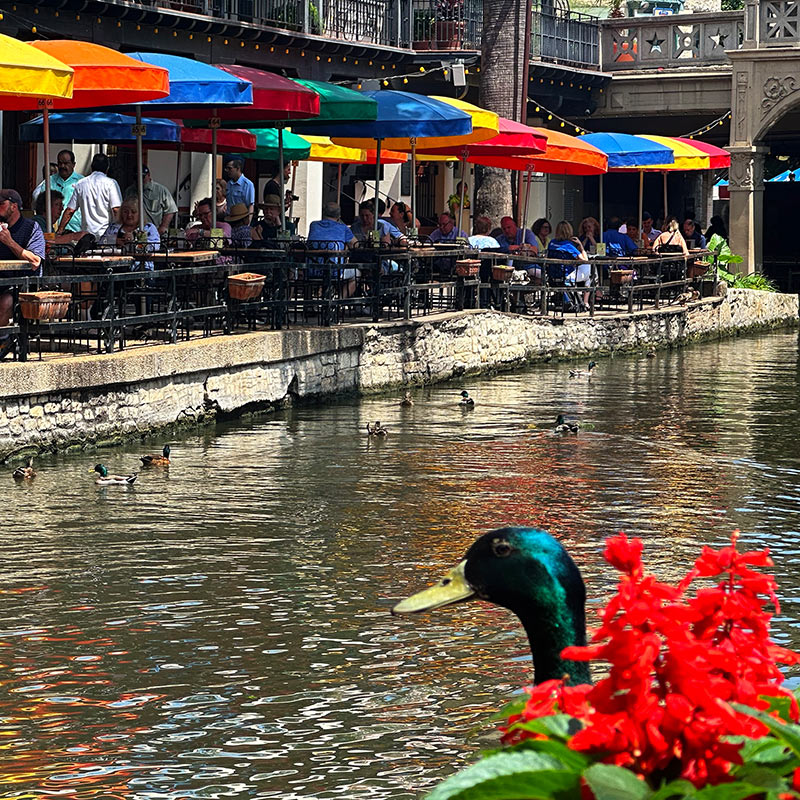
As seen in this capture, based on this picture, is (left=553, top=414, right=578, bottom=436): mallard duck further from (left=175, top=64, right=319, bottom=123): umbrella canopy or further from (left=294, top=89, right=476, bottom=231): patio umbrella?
(left=294, top=89, right=476, bottom=231): patio umbrella

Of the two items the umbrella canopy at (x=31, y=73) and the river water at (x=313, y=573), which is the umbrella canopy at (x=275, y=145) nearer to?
the river water at (x=313, y=573)

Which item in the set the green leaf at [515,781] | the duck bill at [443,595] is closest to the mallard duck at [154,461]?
the duck bill at [443,595]

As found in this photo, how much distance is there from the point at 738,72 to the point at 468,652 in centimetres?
2546

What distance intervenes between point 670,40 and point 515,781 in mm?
33081

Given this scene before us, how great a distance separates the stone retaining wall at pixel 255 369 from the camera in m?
11.3

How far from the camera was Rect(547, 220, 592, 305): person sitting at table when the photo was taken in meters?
22.0

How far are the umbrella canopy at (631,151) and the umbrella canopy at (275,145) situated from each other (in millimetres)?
5235

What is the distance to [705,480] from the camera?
1168 cm

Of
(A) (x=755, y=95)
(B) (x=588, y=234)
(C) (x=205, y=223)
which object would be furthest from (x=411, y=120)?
(A) (x=755, y=95)

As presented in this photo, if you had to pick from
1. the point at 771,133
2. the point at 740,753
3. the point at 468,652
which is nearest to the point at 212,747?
the point at 468,652

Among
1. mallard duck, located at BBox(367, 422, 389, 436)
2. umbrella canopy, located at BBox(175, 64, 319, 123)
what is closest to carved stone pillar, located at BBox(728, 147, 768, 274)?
umbrella canopy, located at BBox(175, 64, 319, 123)

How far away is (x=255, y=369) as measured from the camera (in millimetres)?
14016

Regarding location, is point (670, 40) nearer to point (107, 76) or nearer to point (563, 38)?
point (563, 38)

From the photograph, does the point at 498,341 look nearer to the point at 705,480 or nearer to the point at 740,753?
the point at 705,480
